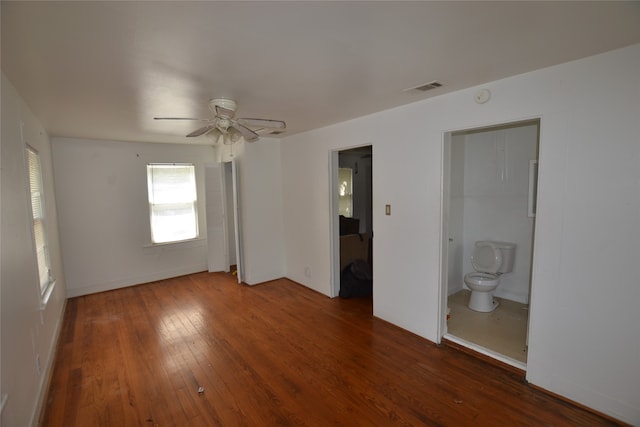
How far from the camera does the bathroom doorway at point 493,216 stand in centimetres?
321

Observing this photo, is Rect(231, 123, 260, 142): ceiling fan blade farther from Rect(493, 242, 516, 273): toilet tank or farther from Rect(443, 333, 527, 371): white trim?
Rect(493, 242, 516, 273): toilet tank

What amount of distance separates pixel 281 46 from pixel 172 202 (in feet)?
14.1

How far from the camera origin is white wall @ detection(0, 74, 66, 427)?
164cm

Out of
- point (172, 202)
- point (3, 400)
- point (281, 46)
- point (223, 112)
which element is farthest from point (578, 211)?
point (172, 202)

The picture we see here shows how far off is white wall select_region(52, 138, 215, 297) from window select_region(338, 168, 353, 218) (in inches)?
117

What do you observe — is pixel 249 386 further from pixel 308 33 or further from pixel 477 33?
pixel 477 33

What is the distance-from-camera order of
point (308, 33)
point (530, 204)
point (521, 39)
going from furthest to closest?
point (530, 204) → point (521, 39) → point (308, 33)

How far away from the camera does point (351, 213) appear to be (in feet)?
20.9

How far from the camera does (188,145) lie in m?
5.32

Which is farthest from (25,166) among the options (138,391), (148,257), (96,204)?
(148,257)

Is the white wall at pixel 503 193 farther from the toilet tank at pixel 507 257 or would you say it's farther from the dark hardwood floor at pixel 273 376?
the dark hardwood floor at pixel 273 376

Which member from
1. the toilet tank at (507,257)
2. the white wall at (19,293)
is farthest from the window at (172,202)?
the toilet tank at (507,257)

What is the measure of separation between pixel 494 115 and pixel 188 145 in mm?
4772

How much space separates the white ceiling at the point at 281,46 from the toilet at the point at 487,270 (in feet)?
7.13
